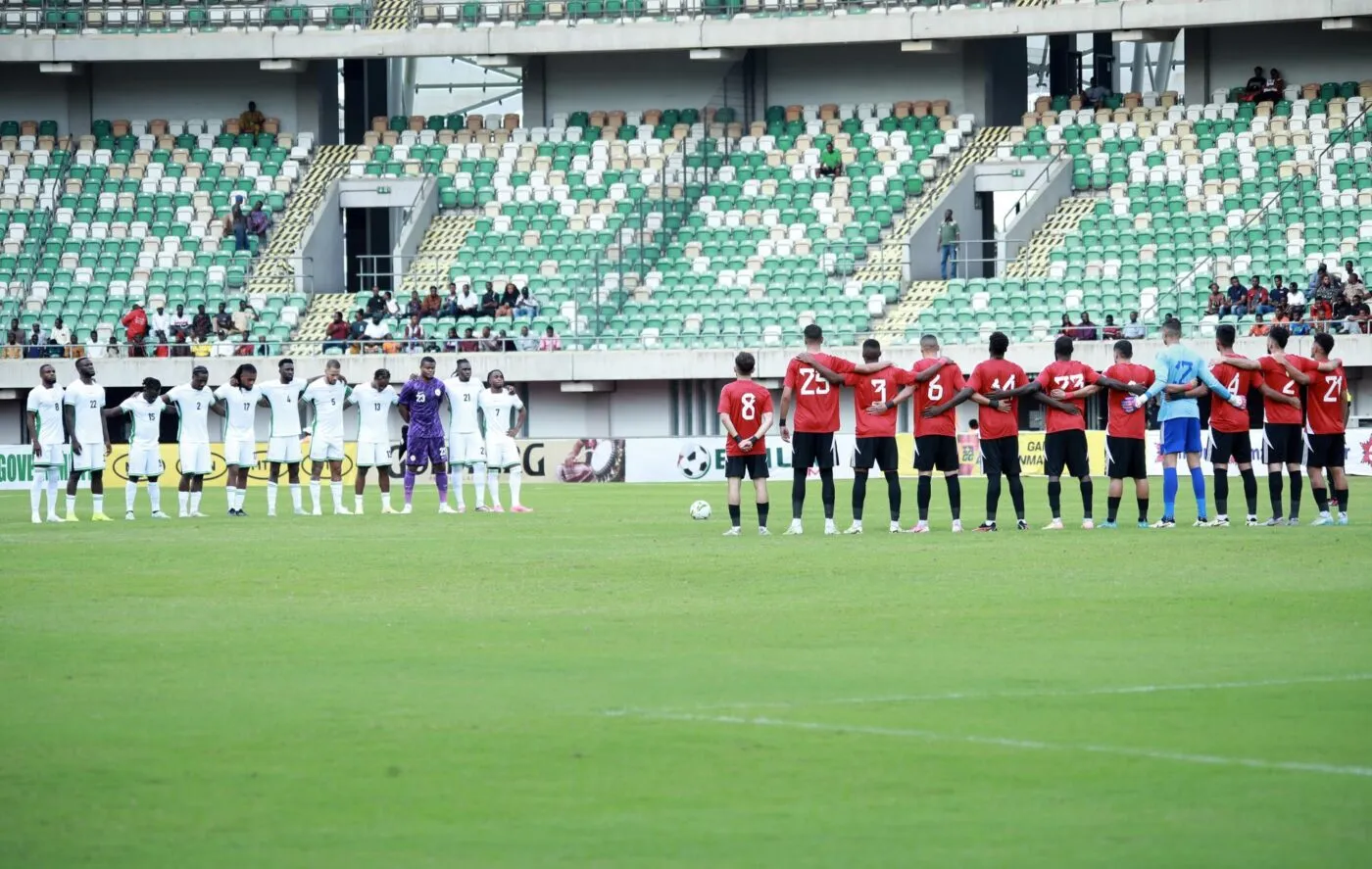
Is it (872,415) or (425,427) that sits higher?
(872,415)

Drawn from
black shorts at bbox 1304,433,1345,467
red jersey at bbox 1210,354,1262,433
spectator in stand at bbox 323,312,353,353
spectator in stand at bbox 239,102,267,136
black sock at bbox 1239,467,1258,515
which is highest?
spectator in stand at bbox 239,102,267,136

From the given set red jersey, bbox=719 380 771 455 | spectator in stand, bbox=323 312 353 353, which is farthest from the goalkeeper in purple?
spectator in stand, bbox=323 312 353 353

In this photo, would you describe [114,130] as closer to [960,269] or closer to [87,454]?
[960,269]

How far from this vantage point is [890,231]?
51.1 meters

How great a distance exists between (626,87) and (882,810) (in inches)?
2039

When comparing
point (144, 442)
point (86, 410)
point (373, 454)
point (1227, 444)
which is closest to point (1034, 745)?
point (1227, 444)

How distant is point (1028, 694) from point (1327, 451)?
13326 millimetres

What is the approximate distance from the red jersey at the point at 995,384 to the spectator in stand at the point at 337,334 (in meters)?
27.7

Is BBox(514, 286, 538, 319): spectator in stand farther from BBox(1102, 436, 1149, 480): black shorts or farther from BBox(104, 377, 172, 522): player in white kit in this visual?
BBox(1102, 436, 1149, 480): black shorts

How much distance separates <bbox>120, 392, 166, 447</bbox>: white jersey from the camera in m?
27.9

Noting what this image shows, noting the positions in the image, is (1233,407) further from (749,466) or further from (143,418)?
(143,418)

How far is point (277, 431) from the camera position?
29.0 m

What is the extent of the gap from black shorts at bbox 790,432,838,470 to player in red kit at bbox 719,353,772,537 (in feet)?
1.17

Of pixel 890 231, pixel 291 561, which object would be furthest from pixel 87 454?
pixel 890 231
